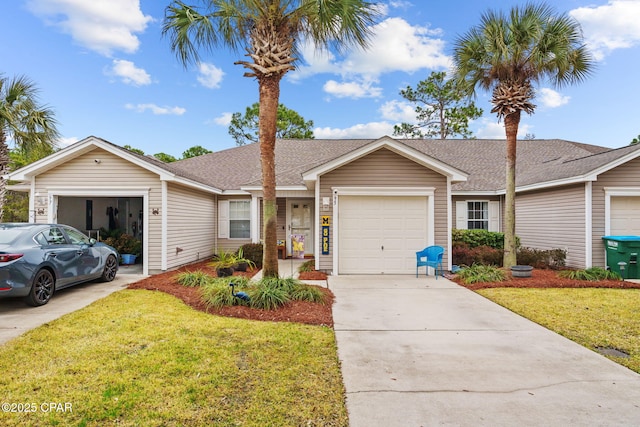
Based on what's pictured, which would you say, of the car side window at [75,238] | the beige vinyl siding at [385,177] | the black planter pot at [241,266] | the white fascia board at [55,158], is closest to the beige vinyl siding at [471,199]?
the beige vinyl siding at [385,177]

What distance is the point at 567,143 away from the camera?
743 inches

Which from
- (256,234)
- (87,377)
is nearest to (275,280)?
(87,377)

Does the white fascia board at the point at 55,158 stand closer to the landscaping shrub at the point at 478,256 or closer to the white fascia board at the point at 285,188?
the white fascia board at the point at 285,188

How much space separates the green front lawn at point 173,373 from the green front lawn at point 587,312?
12.5 ft

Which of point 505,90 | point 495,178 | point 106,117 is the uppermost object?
point 106,117

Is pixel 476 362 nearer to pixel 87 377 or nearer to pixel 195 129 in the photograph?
pixel 87 377

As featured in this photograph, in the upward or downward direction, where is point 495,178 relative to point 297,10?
downward

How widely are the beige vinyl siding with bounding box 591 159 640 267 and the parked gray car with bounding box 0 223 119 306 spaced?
14140mm

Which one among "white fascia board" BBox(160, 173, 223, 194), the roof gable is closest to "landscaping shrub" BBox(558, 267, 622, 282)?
"white fascia board" BBox(160, 173, 223, 194)

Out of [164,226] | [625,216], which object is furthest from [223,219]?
[625,216]

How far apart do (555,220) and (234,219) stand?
12425 mm

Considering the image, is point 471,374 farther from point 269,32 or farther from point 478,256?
point 478,256

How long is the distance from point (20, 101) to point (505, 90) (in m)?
16.4

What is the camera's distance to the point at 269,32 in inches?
282
